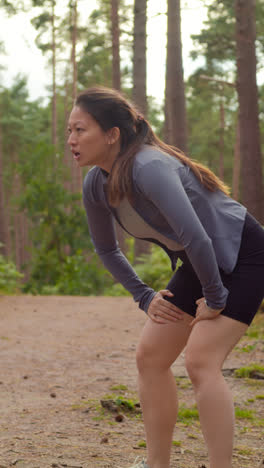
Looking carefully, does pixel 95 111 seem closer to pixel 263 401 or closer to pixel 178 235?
pixel 178 235

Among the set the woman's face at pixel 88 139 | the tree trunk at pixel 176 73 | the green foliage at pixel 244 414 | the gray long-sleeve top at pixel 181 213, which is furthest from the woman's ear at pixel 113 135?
the tree trunk at pixel 176 73

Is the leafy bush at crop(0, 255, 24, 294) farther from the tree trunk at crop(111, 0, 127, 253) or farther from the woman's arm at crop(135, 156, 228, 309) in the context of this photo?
the woman's arm at crop(135, 156, 228, 309)

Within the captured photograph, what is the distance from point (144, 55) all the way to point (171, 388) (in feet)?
50.4

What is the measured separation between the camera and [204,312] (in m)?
2.59

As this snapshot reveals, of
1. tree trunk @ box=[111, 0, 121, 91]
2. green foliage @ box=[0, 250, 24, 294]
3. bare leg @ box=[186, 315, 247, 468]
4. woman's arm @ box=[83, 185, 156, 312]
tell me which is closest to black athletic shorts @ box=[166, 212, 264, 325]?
bare leg @ box=[186, 315, 247, 468]

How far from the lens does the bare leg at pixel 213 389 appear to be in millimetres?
2531

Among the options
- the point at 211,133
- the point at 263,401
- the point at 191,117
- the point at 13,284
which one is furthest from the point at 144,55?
the point at 191,117

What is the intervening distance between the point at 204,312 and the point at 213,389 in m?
0.34

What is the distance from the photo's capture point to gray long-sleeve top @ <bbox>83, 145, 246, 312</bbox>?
2.44 metres

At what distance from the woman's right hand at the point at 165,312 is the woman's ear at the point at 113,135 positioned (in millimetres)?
808

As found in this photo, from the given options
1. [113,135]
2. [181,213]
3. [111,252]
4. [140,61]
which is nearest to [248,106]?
[140,61]

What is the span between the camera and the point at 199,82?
2466 centimetres

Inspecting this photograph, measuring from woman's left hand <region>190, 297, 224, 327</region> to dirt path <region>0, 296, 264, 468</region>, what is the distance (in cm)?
119

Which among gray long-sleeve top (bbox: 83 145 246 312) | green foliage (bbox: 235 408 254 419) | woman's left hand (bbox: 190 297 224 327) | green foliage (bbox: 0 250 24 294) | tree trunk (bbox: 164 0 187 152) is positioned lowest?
green foliage (bbox: 0 250 24 294)
